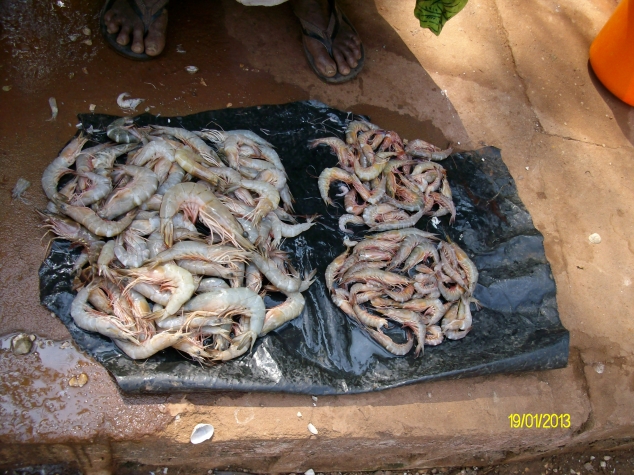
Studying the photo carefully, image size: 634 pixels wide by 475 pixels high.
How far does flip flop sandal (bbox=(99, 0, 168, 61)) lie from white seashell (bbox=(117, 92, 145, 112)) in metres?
0.40

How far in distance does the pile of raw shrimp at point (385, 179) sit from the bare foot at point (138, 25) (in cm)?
151

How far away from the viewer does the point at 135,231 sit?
3.05 meters

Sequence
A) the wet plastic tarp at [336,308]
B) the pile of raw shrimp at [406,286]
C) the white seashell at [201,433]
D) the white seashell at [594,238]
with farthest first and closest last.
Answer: the white seashell at [594,238], the pile of raw shrimp at [406,286], the wet plastic tarp at [336,308], the white seashell at [201,433]

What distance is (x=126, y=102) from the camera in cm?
378

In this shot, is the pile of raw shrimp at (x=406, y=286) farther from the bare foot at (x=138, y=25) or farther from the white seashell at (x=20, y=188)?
the bare foot at (x=138, y=25)

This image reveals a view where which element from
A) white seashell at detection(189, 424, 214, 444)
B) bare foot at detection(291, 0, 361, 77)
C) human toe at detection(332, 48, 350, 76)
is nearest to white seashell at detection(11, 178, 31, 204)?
white seashell at detection(189, 424, 214, 444)

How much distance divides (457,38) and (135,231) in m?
3.82

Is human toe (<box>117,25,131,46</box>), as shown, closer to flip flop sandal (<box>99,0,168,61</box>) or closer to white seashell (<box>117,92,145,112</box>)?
flip flop sandal (<box>99,0,168,61</box>)

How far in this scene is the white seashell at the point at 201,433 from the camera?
2678mm

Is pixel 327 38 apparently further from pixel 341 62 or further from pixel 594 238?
pixel 594 238

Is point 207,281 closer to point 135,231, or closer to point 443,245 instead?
point 135,231

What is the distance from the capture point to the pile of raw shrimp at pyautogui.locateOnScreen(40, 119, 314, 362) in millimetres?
2824
